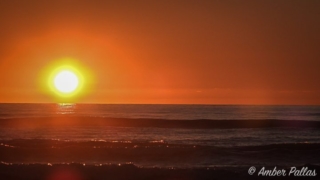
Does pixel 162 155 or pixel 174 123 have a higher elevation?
pixel 174 123

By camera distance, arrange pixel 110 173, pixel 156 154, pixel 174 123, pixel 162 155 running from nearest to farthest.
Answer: pixel 110 173
pixel 162 155
pixel 156 154
pixel 174 123

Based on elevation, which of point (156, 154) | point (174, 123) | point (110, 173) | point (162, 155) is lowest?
point (110, 173)

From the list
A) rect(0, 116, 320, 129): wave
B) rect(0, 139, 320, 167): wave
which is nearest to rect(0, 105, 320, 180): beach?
rect(0, 139, 320, 167): wave

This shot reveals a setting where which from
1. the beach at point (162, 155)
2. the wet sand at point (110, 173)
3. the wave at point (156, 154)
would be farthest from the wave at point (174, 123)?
the wet sand at point (110, 173)

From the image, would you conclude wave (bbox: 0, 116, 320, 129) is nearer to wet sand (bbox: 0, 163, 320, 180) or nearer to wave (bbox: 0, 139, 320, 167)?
wave (bbox: 0, 139, 320, 167)

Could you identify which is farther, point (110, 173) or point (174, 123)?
point (174, 123)

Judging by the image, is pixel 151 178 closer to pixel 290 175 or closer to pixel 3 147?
pixel 290 175

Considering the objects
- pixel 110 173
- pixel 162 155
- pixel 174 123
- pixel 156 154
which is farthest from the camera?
pixel 174 123

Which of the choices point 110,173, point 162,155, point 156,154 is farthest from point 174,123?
point 110,173

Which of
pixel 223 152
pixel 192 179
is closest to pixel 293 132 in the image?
pixel 223 152

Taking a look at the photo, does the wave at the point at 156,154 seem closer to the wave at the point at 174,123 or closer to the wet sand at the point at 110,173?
the wet sand at the point at 110,173

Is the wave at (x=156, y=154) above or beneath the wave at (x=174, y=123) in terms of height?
beneath

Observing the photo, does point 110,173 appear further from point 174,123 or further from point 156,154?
point 174,123

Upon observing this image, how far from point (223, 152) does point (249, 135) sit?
1368 centimetres
